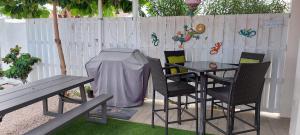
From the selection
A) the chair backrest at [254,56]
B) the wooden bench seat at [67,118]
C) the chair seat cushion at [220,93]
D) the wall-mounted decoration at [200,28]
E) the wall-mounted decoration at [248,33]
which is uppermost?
the wall-mounted decoration at [200,28]

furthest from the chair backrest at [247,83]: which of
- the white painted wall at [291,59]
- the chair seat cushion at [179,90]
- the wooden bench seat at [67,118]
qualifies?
the wooden bench seat at [67,118]

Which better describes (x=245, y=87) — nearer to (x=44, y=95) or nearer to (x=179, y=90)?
(x=179, y=90)

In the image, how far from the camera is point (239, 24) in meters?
4.14

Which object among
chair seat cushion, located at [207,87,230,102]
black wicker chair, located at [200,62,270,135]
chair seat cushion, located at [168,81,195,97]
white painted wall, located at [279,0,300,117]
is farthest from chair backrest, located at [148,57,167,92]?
white painted wall, located at [279,0,300,117]

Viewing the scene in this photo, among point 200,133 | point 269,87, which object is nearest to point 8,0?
point 200,133

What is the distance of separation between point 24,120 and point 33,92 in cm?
133

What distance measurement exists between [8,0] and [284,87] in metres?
5.57

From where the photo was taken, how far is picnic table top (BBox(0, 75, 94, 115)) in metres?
2.44

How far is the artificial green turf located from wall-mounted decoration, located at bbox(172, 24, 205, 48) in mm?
1741

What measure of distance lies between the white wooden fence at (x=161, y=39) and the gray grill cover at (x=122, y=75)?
1.58 ft

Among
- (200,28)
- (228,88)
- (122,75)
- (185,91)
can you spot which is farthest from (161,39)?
(228,88)

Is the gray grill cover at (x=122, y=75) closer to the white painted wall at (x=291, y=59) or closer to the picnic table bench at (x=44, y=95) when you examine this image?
the picnic table bench at (x=44, y=95)

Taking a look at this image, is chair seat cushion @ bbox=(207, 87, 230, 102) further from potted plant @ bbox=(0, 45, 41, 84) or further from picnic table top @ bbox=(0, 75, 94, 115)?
potted plant @ bbox=(0, 45, 41, 84)

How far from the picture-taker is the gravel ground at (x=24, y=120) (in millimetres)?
3523
